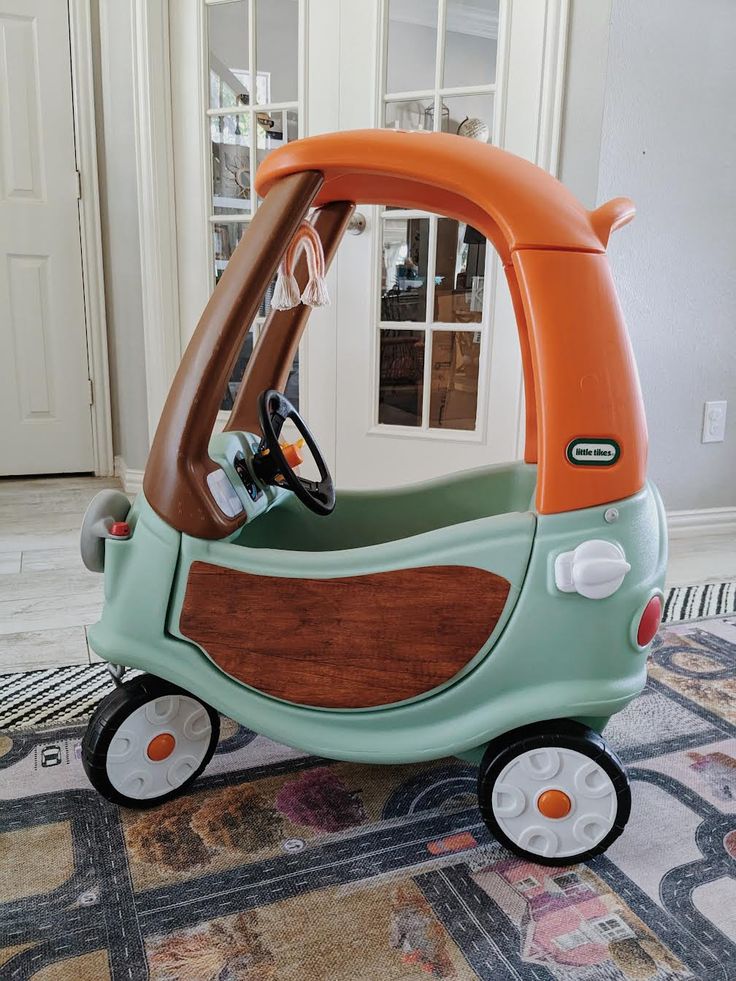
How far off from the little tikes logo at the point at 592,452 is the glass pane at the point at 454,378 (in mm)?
1280

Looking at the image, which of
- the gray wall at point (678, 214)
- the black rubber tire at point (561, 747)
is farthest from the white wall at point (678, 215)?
Answer: the black rubber tire at point (561, 747)

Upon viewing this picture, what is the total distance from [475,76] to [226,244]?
0.83 m

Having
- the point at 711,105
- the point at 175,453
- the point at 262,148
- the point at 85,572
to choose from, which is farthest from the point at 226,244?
the point at 175,453

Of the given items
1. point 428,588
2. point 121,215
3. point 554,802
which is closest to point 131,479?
point 121,215

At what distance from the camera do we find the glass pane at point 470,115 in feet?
6.34

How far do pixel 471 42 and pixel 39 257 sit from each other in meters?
1.57

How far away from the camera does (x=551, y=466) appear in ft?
2.63

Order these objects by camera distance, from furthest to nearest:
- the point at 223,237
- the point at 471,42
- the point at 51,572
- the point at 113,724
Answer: the point at 223,237 < the point at 471,42 < the point at 51,572 < the point at 113,724

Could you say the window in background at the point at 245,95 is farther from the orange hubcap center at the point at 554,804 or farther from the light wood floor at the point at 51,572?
the orange hubcap center at the point at 554,804

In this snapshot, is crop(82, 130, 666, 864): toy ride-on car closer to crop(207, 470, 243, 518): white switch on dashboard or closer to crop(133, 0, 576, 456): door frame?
crop(207, 470, 243, 518): white switch on dashboard

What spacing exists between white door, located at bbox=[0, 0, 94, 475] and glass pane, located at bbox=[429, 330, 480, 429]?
4.38 ft

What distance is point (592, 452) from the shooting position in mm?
799

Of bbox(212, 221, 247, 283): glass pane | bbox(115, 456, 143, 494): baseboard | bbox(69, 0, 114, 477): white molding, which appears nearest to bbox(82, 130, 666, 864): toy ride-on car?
bbox(212, 221, 247, 283): glass pane

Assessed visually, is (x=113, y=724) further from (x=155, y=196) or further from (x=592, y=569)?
(x=155, y=196)
